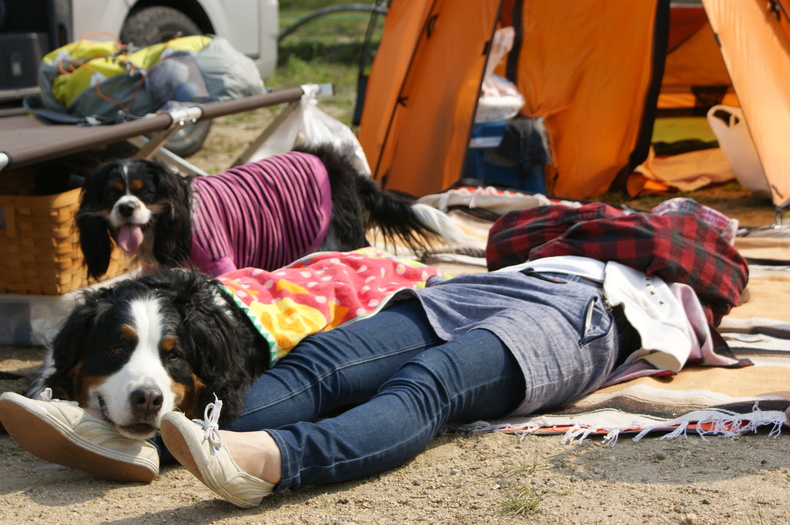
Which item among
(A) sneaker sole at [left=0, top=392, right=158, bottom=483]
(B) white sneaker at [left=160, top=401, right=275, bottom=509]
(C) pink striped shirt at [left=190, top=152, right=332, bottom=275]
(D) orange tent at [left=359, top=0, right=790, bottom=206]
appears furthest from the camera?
(D) orange tent at [left=359, top=0, right=790, bottom=206]

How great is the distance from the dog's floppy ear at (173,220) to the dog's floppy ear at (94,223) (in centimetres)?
17

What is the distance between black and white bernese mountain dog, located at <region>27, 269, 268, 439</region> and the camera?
197cm

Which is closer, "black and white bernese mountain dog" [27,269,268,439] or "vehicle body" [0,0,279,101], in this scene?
"black and white bernese mountain dog" [27,269,268,439]

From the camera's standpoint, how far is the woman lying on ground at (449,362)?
1.88m

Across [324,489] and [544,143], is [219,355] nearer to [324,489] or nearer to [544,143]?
[324,489]

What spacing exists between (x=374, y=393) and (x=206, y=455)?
66cm

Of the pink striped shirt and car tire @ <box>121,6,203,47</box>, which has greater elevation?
car tire @ <box>121,6,203,47</box>

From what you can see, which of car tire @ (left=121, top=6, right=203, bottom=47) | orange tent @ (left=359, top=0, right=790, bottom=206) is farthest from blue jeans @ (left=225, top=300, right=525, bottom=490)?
car tire @ (left=121, top=6, right=203, bottom=47)

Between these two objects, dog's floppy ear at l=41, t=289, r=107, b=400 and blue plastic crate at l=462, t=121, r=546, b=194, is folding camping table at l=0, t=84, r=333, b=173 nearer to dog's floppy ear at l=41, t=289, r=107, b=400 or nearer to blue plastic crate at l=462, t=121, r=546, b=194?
dog's floppy ear at l=41, t=289, r=107, b=400

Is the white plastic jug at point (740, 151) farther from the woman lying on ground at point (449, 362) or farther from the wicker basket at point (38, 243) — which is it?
the wicker basket at point (38, 243)

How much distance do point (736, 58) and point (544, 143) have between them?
1.17 metres

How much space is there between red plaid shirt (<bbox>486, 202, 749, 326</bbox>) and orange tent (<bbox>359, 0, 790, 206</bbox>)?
2166 mm

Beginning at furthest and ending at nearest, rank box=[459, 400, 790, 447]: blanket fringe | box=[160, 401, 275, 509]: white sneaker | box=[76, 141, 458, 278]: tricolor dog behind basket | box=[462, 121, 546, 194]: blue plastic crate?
box=[462, 121, 546, 194]: blue plastic crate < box=[76, 141, 458, 278]: tricolor dog behind basket < box=[459, 400, 790, 447]: blanket fringe < box=[160, 401, 275, 509]: white sneaker

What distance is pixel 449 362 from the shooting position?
7.02 ft
